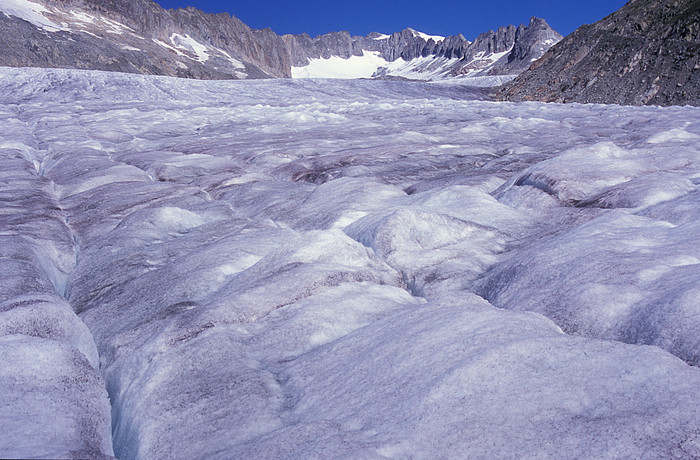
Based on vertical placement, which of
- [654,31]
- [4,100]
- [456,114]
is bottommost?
[4,100]

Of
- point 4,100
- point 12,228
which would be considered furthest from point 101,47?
point 12,228

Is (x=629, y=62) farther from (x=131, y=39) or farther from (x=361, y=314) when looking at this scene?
(x=131, y=39)

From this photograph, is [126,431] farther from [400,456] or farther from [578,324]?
[578,324]

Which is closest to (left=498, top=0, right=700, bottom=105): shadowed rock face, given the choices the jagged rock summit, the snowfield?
the snowfield

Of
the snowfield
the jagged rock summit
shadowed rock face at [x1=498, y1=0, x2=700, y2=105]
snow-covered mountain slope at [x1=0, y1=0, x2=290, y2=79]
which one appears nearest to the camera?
the snowfield

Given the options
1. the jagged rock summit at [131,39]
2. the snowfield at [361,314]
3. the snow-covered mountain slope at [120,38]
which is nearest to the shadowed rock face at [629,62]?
the snowfield at [361,314]

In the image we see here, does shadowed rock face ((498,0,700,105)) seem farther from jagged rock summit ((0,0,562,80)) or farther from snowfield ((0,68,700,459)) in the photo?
jagged rock summit ((0,0,562,80))
